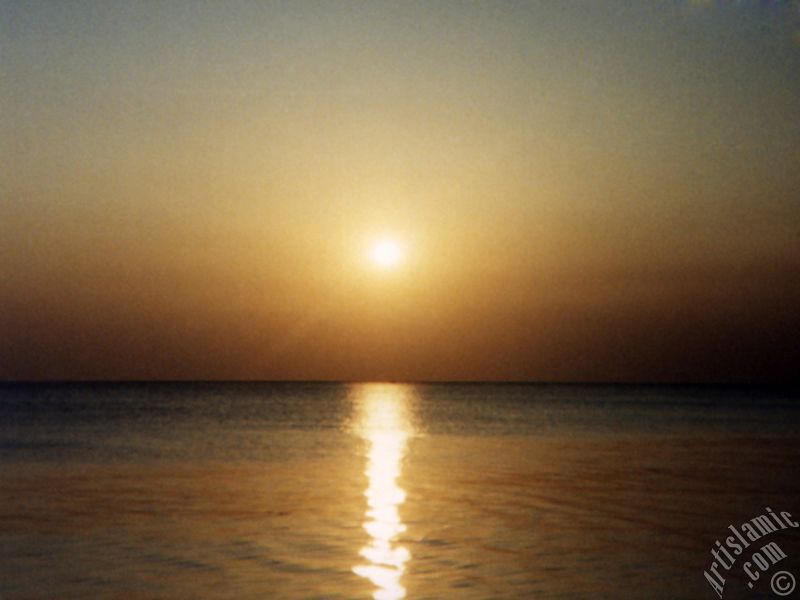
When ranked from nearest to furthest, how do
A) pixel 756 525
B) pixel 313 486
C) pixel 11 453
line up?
pixel 756 525, pixel 313 486, pixel 11 453

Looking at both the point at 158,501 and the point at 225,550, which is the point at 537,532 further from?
the point at 158,501

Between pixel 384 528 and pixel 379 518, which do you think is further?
pixel 379 518

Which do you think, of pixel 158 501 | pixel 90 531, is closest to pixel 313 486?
pixel 158 501

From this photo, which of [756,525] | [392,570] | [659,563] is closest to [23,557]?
[392,570]

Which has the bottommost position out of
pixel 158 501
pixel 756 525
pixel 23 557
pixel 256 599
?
pixel 256 599

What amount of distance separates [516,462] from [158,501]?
11.5 meters

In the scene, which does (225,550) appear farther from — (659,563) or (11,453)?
(11,453)

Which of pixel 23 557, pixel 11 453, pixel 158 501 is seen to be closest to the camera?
pixel 23 557

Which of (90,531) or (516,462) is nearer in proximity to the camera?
(90,531)

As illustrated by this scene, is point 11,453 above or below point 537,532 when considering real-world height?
above

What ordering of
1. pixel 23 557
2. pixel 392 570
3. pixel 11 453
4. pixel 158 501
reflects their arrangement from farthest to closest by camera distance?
pixel 11 453 → pixel 158 501 → pixel 23 557 → pixel 392 570

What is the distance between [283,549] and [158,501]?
568cm

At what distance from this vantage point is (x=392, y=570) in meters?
11.3

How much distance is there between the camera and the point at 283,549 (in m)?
12.6
